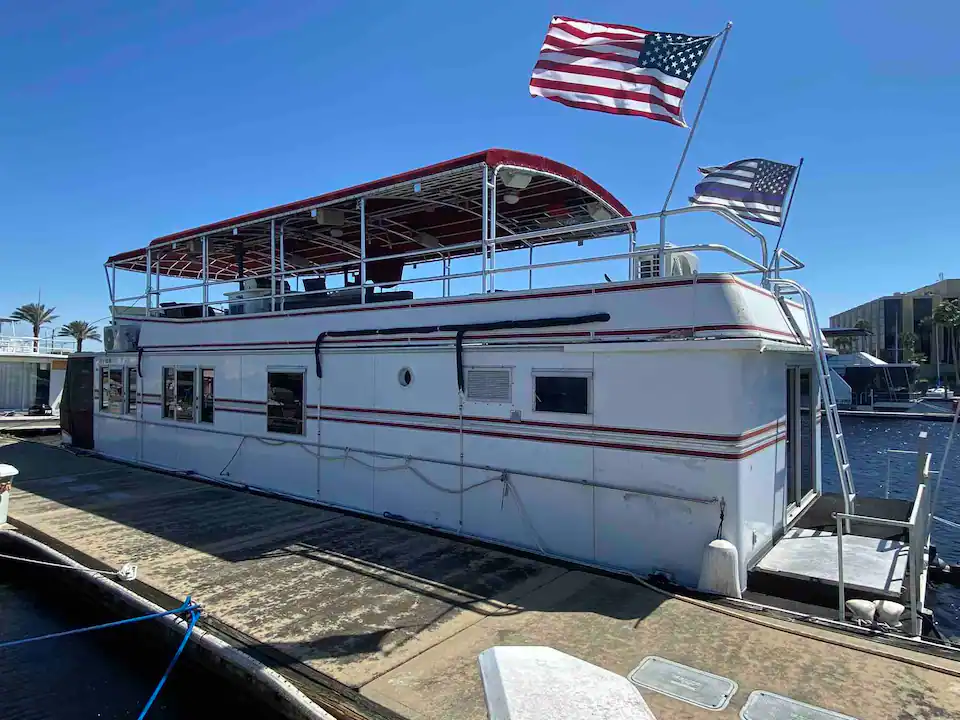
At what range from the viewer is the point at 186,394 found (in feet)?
41.7

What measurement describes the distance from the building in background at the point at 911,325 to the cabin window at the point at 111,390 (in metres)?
93.3

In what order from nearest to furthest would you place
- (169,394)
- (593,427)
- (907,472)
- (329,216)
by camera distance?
(593,427) → (329,216) → (169,394) → (907,472)

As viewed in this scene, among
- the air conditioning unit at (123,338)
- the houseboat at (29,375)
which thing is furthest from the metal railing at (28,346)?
the air conditioning unit at (123,338)

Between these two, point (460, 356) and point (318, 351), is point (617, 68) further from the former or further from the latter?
point (318, 351)

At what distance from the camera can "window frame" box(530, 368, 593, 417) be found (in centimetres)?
720

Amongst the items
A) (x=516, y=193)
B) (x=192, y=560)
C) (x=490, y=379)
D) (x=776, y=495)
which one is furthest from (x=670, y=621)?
(x=516, y=193)

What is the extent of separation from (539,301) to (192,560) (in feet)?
16.9

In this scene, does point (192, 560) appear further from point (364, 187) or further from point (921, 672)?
point (921, 672)

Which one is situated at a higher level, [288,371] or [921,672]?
[288,371]

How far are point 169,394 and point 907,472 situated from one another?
969 inches

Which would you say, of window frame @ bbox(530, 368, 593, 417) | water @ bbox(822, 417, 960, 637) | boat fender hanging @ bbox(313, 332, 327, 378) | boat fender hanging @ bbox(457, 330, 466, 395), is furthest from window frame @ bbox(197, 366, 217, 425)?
water @ bbox(822, 417, 960, 637)

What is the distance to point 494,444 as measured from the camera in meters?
7.96

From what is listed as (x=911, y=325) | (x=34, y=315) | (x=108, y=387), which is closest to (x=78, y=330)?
→ (x=34, y=315)

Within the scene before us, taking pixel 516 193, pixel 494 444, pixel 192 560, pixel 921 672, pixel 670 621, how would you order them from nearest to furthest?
pixel 921 672, pixel 670 621, pixel 192 560, pixel 494 444, pixel 516 193
